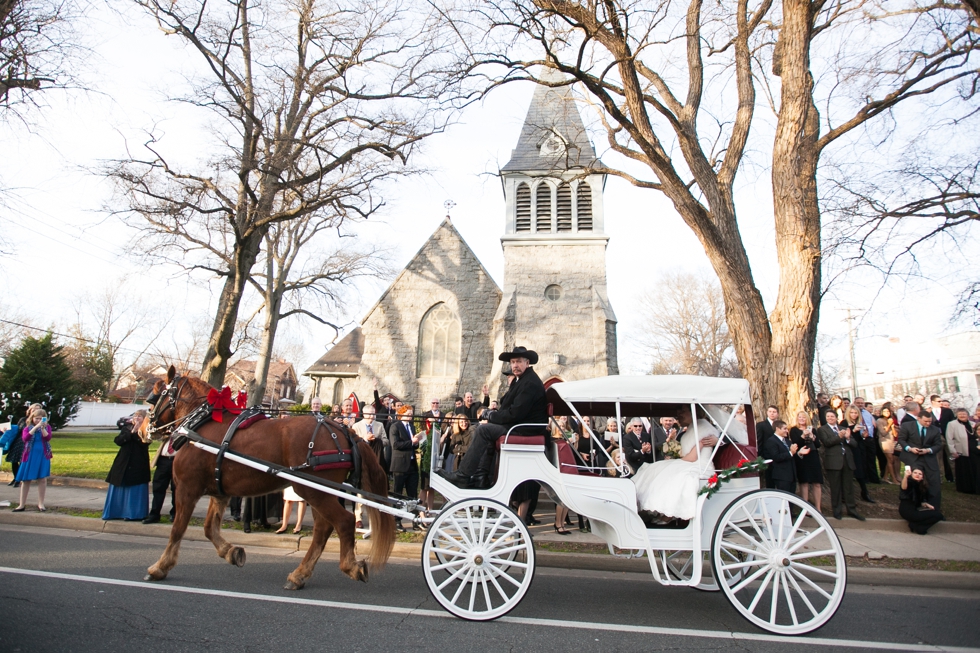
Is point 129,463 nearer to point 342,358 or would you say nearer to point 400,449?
point 400,449

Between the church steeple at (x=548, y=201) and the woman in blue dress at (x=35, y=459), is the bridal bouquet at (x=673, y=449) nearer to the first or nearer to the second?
the woman in blue dress at (x=35, y=459)

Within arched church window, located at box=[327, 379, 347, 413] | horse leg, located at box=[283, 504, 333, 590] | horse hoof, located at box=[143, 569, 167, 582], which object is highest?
arched church window, located at box=[327, 379, 347, 413]

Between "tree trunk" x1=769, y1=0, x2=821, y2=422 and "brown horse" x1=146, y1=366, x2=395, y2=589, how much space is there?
7.75 meters

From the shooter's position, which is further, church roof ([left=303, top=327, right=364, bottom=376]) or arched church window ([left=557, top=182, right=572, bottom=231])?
church roof ([left=303, top=327, right=364, bottom=376])

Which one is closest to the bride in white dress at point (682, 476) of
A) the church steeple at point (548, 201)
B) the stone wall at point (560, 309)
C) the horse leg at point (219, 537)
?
the horse leg at point (219, 537)

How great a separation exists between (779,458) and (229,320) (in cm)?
1315

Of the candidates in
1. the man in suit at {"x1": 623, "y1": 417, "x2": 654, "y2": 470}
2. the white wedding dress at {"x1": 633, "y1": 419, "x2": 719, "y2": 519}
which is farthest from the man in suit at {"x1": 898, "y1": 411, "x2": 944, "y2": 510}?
the white wedding dress at {"x1": 633, "y1": 419, "x2": 719, "y2": 519}

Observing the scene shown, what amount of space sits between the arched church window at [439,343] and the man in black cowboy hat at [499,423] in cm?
1821

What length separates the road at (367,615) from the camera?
161 inches

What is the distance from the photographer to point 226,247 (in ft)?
71.6

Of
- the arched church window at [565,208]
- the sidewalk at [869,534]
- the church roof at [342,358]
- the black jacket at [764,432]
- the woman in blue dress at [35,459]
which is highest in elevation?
the arched church window at [565,208]

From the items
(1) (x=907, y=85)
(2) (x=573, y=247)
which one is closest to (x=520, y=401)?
(1) (x=907, y=85)

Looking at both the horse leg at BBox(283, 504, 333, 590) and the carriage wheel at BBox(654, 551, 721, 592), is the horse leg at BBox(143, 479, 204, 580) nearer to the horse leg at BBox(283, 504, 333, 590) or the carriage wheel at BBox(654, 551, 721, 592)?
the horse leg at BBox(283, 504, 333, 590)

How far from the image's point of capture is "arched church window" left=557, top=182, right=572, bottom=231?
23.8 metres
